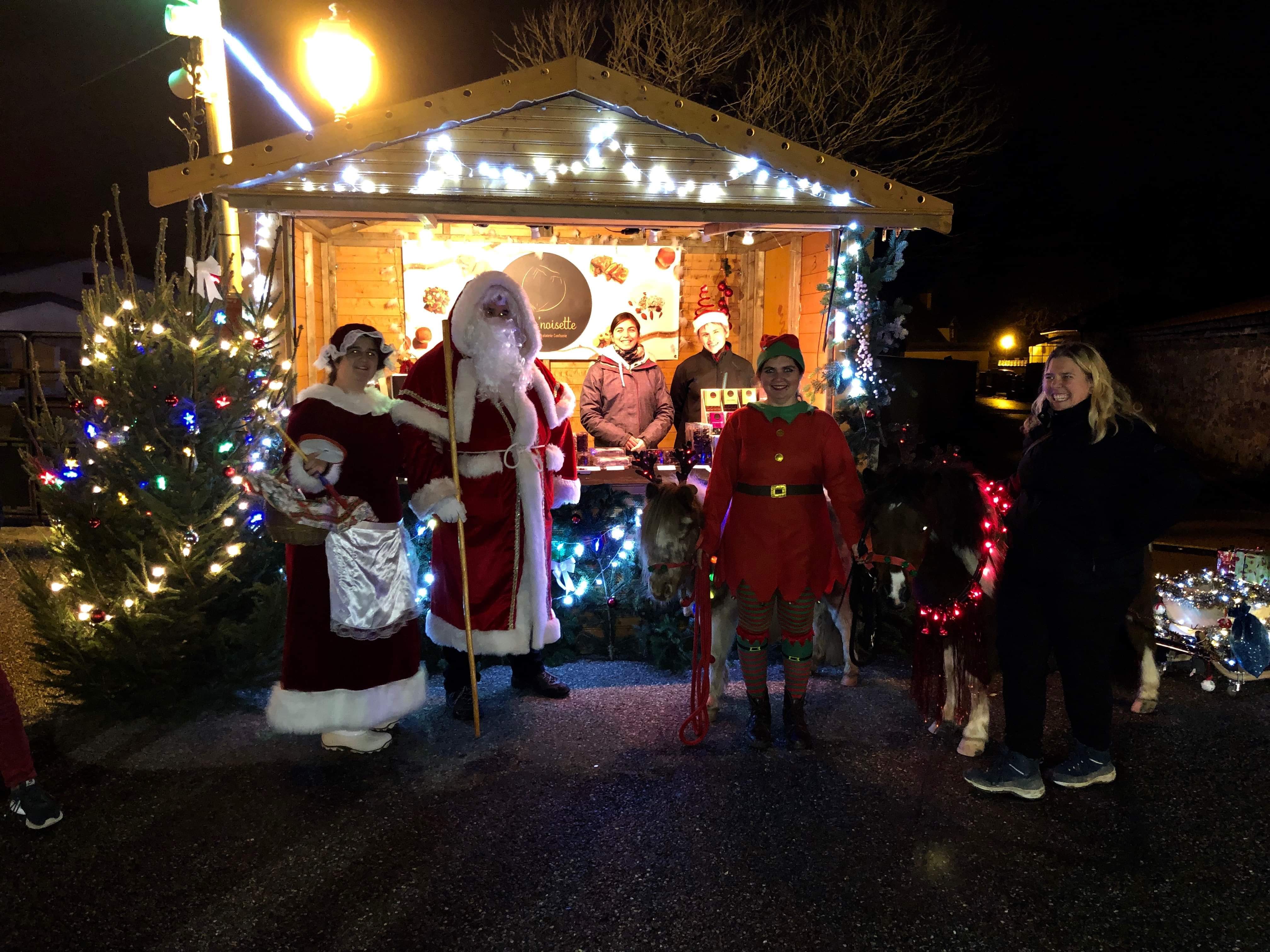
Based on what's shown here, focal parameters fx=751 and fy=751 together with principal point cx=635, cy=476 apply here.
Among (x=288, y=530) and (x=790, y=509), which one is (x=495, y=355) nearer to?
(x=288, y=530)

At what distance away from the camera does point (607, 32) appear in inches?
731

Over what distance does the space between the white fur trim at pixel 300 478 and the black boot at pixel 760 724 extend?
8.07ft

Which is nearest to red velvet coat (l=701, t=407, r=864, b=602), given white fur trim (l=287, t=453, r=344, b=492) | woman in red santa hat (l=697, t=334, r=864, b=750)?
woman in red santa hat (l=697, t=334, r=864, b=750)

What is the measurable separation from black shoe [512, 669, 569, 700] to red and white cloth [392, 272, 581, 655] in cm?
37

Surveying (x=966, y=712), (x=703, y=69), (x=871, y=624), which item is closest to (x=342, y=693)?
(x=871, y=624)

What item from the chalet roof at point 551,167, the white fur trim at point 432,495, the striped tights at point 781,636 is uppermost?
the chalet roof at point 551,167

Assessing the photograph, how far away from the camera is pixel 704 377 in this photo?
671 cm

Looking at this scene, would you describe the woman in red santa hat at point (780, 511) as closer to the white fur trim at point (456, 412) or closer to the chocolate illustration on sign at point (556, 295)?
the white fur trim at point (456, 412)

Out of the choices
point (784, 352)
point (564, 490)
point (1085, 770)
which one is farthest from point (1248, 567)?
point (564, 490)

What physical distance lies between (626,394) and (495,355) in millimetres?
2412

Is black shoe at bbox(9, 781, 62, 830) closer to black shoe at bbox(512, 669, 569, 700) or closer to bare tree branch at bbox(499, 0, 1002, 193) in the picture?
black shoe at bbox(512, 669, 569, 700)

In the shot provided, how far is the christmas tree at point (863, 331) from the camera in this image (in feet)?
18.2

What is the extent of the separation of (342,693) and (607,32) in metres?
19.1

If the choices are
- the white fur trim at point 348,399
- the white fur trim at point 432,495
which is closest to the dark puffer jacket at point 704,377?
the white fur trim at point 432,495
